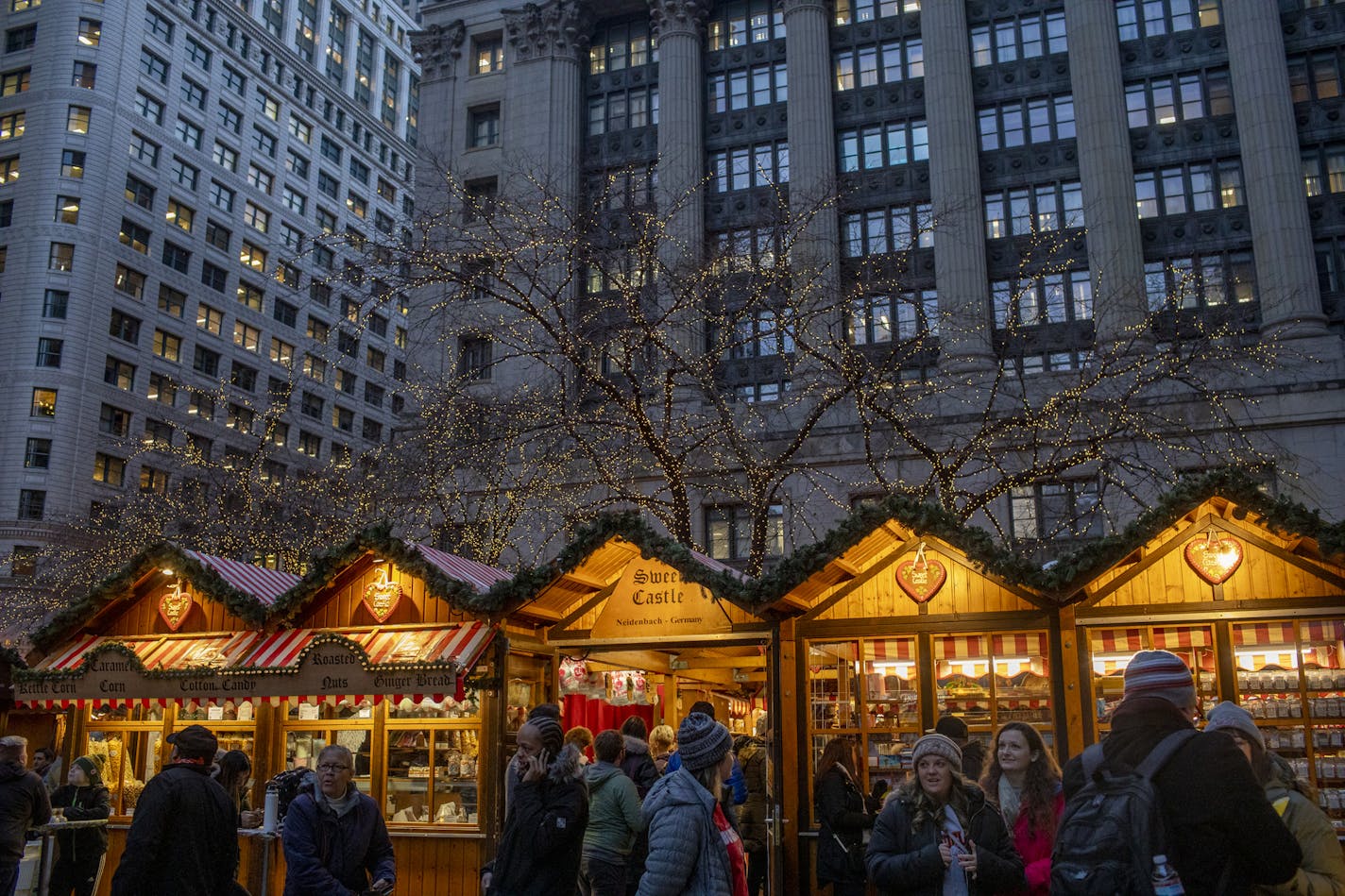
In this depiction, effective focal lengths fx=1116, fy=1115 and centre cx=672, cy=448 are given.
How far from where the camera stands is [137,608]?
603 inches

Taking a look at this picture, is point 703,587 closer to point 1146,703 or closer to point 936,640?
point 936,640

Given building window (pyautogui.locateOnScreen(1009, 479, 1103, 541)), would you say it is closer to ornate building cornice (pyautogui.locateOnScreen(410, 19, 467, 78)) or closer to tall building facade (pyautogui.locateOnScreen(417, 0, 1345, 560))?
tall building facade (pyautogui.locateOnScreen(417, 0, 1345, 560))

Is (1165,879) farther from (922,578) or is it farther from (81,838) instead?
(81,838)

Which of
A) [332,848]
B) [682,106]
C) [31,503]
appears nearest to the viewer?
[332,848]

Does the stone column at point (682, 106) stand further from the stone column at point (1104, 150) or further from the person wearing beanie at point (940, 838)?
the person wearing beanie at point (940, 838)

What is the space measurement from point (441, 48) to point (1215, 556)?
129ft

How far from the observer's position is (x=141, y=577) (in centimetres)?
1488

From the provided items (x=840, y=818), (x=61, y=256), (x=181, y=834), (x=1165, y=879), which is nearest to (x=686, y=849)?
(x=1165, y=879)

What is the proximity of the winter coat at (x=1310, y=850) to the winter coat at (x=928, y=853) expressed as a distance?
1.30 m

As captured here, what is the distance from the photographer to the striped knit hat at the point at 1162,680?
14.1ft

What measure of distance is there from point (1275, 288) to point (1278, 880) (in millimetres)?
31976

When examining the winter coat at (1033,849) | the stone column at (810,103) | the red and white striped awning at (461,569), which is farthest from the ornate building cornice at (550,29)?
the winter coat at (1033,849)

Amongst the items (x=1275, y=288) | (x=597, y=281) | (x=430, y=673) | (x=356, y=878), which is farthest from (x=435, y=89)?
(x=356, y=878)

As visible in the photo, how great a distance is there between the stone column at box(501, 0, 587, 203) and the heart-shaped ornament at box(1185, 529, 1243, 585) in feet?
102
